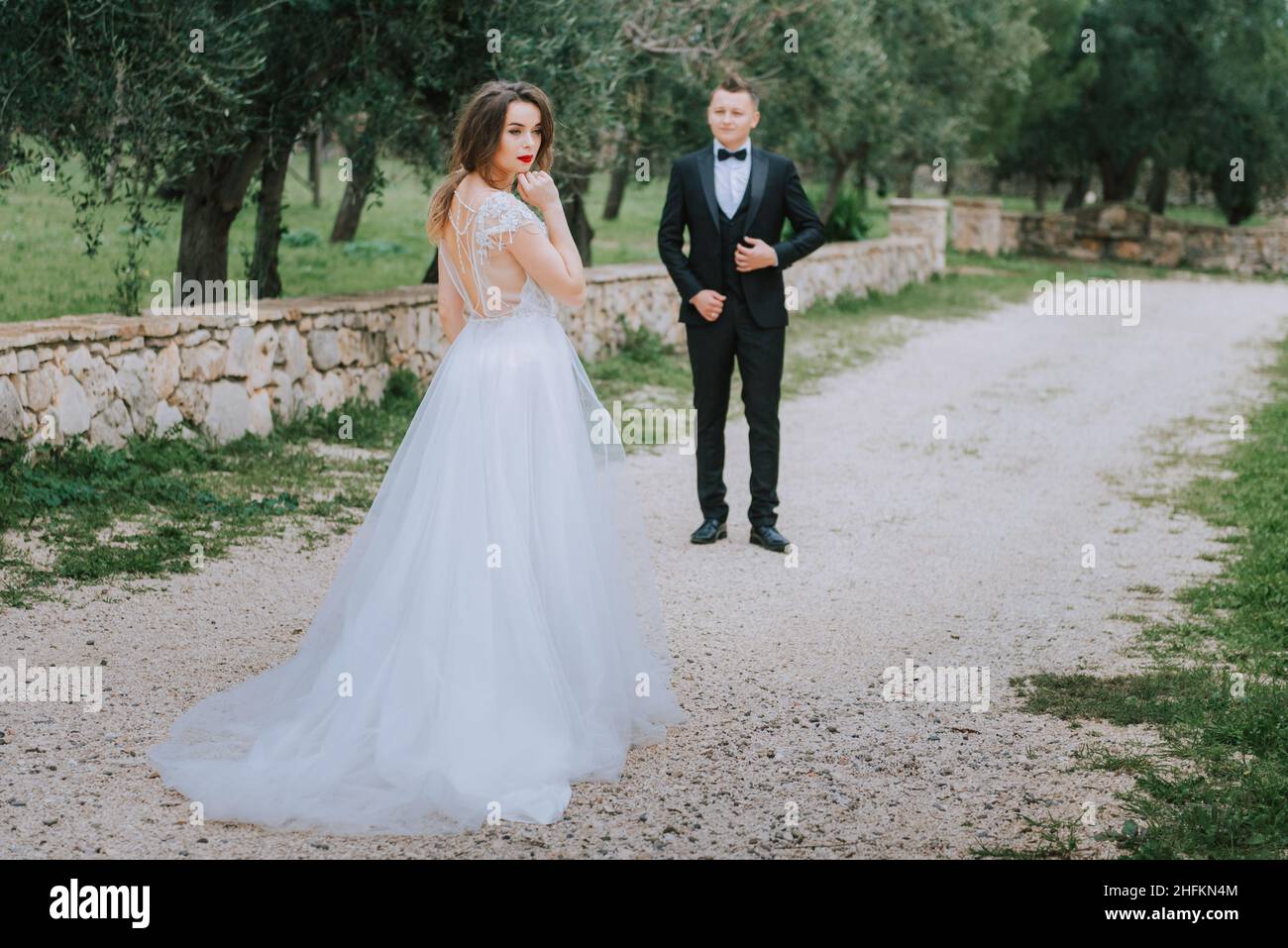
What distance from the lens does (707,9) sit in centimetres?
1405

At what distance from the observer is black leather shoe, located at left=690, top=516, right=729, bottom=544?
7770 mm

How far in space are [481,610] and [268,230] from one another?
28.0 feet

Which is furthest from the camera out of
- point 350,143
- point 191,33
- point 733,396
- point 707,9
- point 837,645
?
point 707,9

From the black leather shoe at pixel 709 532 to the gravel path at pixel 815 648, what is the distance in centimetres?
11

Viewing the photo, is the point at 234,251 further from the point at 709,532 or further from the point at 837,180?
the point at 709,532

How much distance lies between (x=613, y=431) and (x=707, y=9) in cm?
996

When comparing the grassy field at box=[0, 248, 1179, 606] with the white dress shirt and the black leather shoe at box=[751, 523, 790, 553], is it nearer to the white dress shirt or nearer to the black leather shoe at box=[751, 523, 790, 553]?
the black leather shoe at box=[751, 523, 790, 553]

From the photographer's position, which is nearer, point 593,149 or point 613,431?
point 613,431

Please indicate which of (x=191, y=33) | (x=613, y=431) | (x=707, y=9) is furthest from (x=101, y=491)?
(x=707, y=9)

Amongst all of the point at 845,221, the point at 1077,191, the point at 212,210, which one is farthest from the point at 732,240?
the point at 1077,191

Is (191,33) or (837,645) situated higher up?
(191,33)

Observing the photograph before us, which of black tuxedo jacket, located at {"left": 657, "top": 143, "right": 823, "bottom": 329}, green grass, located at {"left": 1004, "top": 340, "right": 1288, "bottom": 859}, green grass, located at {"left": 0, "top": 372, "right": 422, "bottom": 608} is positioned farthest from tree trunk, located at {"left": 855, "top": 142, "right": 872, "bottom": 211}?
black tuxedo jacket, located at {"left": 657, "top": 143, "right": 823, "bottom": 329}

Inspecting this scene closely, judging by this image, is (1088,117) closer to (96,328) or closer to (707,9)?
(707,9)

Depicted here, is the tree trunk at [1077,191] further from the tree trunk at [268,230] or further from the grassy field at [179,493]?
the tree trunk at [268,230]
